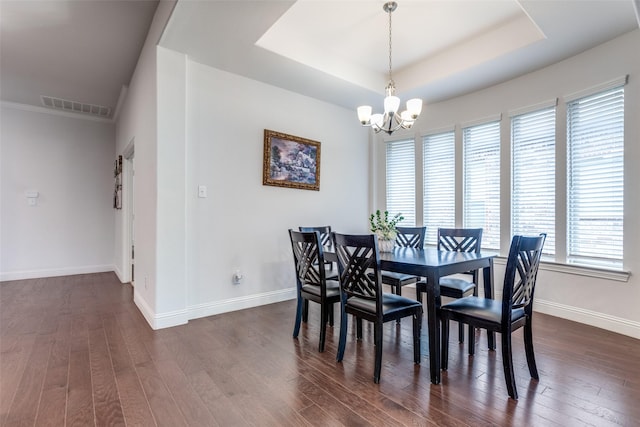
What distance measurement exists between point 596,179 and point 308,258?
2.94 m

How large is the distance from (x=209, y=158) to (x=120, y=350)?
1953 millimetres

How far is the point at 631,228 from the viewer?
110 inches

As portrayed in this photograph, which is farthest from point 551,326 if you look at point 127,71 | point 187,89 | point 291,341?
point 127,71

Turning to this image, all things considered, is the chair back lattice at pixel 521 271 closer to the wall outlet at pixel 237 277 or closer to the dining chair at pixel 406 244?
the dining chair at pixel 406 244

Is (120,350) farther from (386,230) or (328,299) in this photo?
(386,230)

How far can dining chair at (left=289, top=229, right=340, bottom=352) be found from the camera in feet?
8.01

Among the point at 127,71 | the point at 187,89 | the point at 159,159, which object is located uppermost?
the point at 127,71

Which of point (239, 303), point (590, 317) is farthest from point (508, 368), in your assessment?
point (239, 303)

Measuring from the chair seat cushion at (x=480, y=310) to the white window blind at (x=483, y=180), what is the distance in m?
2.04

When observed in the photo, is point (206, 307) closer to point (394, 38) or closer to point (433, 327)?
point (433, 327)

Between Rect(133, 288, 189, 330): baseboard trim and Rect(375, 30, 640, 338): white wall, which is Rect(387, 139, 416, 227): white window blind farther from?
Rect(133, 288, 189, 330): baseboard trim

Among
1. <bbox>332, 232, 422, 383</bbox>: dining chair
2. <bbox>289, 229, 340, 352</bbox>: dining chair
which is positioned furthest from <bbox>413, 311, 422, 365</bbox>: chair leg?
<bbox>289, 229, 340, 352</bbox>: dining chair

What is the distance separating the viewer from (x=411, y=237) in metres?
3.56

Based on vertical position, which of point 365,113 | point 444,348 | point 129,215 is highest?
point 365,113
